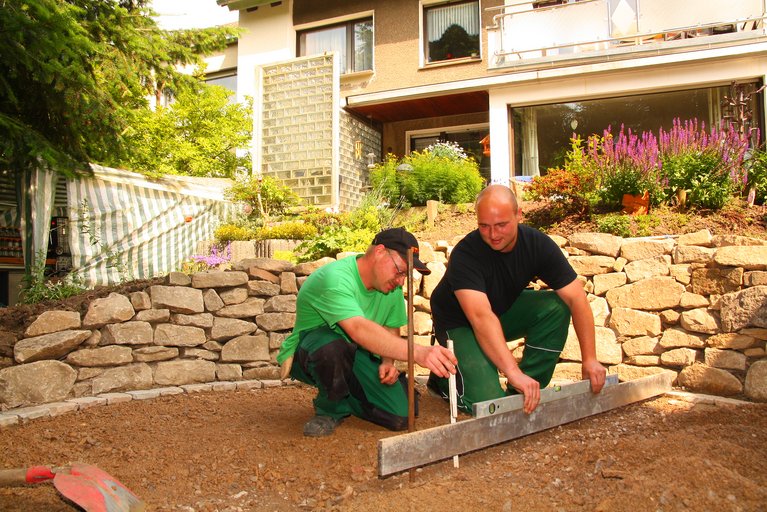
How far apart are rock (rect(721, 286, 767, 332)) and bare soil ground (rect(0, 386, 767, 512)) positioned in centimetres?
62

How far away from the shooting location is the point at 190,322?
4.62 meters

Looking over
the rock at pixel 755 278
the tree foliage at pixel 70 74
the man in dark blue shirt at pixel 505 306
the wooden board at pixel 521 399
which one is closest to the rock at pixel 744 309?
the rock at pixel 755 278

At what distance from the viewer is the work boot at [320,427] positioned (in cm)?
311

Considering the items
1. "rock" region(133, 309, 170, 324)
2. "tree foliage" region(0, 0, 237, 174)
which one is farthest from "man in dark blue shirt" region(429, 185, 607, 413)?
"tree foliage" region(0, 0, 237, 174)

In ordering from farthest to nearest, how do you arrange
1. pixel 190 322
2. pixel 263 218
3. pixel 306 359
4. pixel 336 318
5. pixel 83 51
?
pixel 263 218 → pixel 83 51 → pixel 190 322 → pixel 306 359 → pixel 336 318

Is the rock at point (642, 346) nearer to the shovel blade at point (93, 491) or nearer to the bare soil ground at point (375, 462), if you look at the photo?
the bare soil ground at point (375, 462)

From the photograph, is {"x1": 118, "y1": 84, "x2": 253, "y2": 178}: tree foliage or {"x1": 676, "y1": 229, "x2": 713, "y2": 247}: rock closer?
{"x1": 676, "y1": 229, "x2": 713, "y2": 247}: rock

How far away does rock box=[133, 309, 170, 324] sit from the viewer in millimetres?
4387

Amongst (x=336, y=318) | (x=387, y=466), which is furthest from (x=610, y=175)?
(x=387, y=466)

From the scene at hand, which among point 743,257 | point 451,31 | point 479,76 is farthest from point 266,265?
point 451,31

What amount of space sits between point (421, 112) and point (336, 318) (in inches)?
358

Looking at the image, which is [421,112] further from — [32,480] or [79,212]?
[32,480]

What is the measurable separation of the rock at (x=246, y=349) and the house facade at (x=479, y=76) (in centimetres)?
541

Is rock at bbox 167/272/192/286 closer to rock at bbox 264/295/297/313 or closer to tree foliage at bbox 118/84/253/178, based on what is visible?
rock at bbox 264/295/297/313
